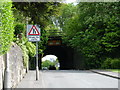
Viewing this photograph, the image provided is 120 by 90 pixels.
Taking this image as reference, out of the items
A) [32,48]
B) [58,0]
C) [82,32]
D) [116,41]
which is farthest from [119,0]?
[58,0]

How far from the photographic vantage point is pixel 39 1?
14.3 meters

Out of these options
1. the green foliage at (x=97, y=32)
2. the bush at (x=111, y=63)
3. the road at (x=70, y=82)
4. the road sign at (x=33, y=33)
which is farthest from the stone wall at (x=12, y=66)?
the bush at (x=111, y=63)

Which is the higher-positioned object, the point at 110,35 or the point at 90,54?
the point at 110,35

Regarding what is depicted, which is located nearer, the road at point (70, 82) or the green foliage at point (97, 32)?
the road at point (70, 82)

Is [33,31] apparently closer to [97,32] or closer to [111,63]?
[111,63]

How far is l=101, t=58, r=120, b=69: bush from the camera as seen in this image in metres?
28.6

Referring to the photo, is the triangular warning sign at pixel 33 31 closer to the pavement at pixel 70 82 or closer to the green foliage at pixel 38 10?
the green foliage at pixel 38 10

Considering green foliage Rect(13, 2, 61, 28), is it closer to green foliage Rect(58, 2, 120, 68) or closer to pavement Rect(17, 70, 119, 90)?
pavement Rect(17, 70, 119, 90)

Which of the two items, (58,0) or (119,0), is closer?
(58,0)

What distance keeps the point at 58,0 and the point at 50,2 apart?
600 millimetres

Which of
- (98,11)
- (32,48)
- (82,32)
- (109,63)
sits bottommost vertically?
(109,63)

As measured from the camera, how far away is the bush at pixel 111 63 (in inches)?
1127

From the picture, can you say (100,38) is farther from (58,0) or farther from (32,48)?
(58,0)

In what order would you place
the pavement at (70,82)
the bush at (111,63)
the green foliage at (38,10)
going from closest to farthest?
the pavement at (70,82), the green foliage at (38,10), the bush at (111,63)
